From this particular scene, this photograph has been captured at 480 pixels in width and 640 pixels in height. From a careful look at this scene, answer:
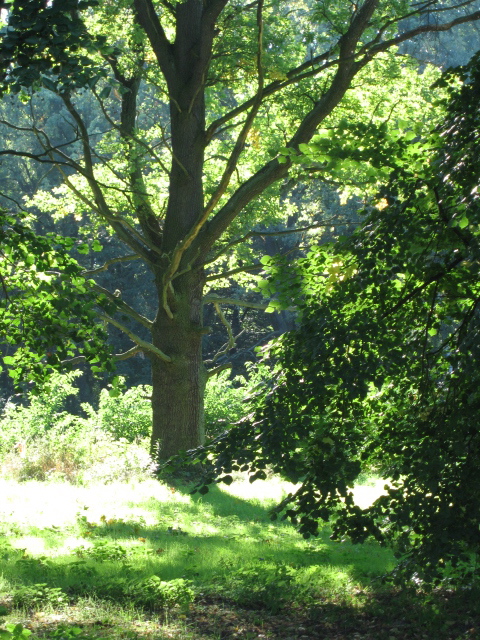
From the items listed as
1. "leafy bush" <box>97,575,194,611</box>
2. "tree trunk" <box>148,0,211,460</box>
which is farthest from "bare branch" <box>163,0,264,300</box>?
"leafy bush" <box>97,575,194,611</box>

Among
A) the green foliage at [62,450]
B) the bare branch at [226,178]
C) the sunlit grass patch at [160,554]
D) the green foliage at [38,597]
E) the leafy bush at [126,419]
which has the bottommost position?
the green foliage at [38,597]

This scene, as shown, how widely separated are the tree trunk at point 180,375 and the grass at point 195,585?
433 cm

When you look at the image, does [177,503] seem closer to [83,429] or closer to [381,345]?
[83,429]

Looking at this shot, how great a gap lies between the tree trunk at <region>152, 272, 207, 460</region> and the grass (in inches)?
170

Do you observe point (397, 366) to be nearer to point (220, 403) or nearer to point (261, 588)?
→ point (261, 588)

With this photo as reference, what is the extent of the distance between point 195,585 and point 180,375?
7799 mm

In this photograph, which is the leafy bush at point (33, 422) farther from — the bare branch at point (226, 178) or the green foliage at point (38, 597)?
the green foliage at point (38, 597)

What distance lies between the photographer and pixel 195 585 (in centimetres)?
605

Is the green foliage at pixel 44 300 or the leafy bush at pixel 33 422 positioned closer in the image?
the green foliage at pixel 44 300

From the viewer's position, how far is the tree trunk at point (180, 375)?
44.9ft

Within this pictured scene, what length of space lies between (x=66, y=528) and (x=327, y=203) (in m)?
25.6

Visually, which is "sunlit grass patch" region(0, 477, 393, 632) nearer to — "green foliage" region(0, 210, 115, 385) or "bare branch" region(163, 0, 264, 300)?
"green foliage" region(0, 210, 115, 385)

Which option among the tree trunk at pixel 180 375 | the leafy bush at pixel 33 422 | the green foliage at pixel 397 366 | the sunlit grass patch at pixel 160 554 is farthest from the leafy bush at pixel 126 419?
the green foliage at pixel 397 366

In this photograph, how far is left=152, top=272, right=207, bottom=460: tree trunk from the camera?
13688 mm
